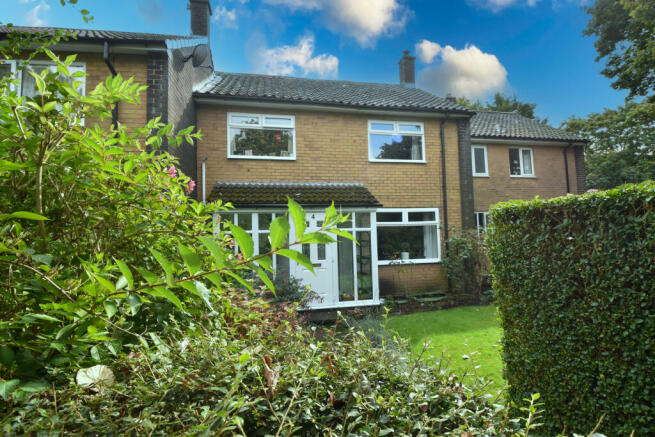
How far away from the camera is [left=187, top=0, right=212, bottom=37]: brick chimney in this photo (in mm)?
11641

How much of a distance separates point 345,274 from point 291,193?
9.19 ft

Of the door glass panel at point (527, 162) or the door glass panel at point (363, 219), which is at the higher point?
the door glass panel at point (527, 162)

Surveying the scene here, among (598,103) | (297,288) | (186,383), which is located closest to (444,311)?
(297,288)

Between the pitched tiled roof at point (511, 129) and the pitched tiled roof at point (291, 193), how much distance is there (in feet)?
25.6

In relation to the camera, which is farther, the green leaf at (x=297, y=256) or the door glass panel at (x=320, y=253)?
the door glass panel at (x=320, y=253)

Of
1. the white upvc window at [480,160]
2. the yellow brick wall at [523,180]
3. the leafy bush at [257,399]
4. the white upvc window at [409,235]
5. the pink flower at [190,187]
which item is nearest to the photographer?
the leafy bush at [257,399]

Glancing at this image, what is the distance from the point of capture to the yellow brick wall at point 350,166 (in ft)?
32.6

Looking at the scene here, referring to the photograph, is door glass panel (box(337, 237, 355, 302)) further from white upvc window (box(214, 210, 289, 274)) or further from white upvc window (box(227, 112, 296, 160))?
white upvc window (box(227, 112, 296, 160))

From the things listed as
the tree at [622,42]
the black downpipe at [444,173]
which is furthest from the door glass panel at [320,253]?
the tree at [622,42]

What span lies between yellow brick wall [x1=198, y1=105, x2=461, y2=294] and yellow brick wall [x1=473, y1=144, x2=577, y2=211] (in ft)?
12.7

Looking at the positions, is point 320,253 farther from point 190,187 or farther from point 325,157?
point 190,187

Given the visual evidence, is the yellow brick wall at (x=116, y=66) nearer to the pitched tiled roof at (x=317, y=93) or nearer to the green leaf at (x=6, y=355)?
the pitched tiled roof at (x=317, y=93)

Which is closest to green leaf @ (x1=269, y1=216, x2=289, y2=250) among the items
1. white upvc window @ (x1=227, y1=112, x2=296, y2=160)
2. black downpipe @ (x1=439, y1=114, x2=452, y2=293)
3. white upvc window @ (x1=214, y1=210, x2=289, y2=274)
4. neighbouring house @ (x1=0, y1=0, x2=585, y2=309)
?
neighbouring house @ (x1=0, y1=0, x2=585, y2=309)

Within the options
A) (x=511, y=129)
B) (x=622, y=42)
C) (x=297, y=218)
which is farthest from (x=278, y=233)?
(x=622, y=42)
